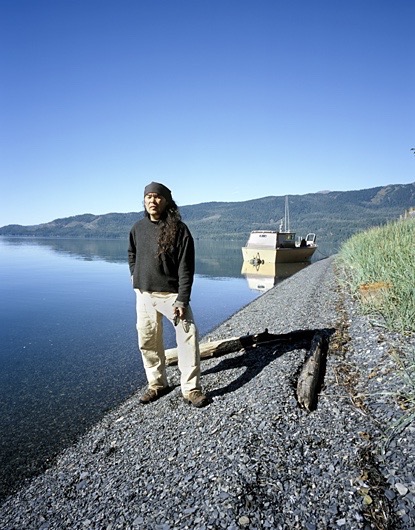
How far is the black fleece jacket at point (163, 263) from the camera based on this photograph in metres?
4.89

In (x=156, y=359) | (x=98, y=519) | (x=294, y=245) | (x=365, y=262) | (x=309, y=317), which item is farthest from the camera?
(x=294, y=245)

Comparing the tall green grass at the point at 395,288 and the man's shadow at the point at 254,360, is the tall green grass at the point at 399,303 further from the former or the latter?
the man's shadow at the point at 254,360

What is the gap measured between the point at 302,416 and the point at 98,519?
2.43 m

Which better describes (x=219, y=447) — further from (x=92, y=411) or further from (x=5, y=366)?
(x=5, y=366)

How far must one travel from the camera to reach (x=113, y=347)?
1120cm

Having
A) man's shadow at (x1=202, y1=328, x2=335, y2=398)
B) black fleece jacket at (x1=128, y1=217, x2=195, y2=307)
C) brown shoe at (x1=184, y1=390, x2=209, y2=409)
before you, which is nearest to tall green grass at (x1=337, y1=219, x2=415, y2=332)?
man's shadow at (x1=202, y1=328, x2=335, y2=398)

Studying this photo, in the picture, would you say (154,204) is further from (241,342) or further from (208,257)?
(208,257)

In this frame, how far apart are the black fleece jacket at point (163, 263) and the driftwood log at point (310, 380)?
192 cm

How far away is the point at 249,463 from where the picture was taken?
3.73 m

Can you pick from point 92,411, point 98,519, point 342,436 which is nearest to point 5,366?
point 92,411

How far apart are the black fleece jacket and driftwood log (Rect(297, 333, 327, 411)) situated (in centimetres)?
192

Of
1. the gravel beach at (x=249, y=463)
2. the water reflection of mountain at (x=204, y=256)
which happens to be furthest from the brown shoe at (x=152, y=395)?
the water reflection of mountain at (x=204, y=256)

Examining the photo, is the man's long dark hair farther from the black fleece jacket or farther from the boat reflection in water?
the boat reflection in water

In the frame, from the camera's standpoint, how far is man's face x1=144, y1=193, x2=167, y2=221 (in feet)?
16.0
